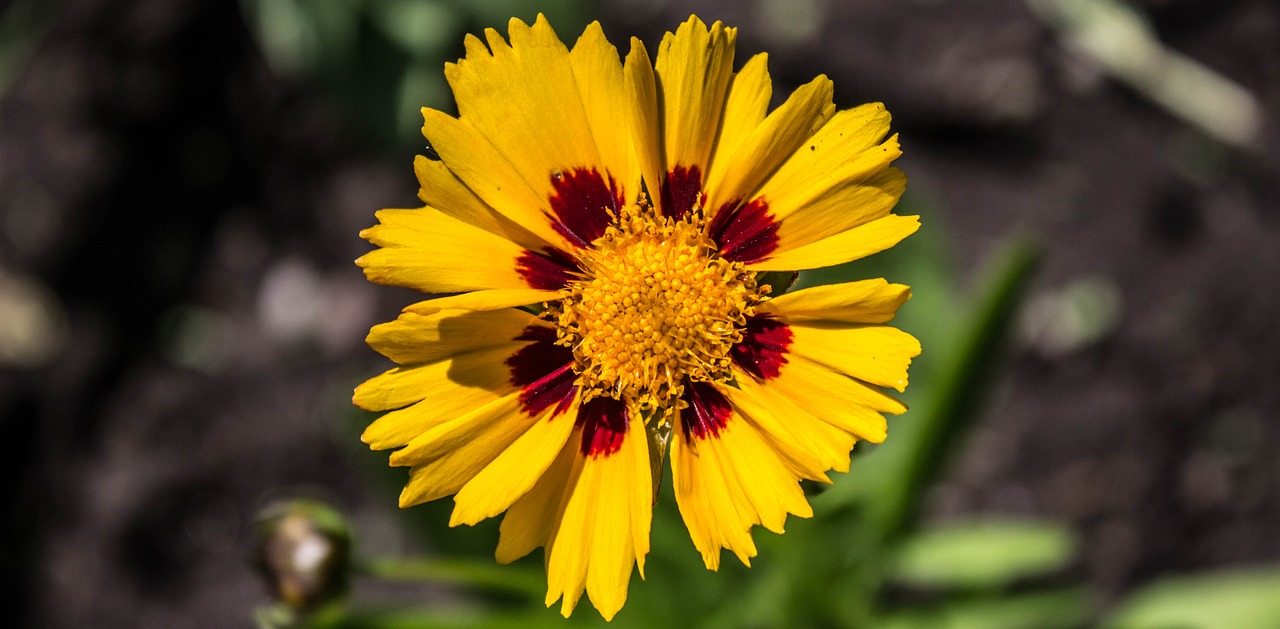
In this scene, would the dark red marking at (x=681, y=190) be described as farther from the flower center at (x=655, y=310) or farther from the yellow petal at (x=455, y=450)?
the yellow petal at (x=455, y=450)

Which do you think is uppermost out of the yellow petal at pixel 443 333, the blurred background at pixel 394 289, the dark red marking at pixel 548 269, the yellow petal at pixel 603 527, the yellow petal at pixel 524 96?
the blurred background at pixel 394 289

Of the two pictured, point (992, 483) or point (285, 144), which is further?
point (285, 144)

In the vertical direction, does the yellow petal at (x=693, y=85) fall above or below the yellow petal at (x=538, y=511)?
above

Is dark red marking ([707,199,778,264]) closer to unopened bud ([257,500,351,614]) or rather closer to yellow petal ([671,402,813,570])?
yellow petal ([671,402,813,570])

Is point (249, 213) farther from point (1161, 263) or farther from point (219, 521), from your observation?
point (1161, 263)

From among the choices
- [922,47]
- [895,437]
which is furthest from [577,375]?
[922,47]

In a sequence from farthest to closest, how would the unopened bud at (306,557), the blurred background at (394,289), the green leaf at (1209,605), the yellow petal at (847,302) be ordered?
the blurred background at (394,289) < the green leaf at (1209,605) < the unopened bud at (306,557) < the yellow petal at (847,302)

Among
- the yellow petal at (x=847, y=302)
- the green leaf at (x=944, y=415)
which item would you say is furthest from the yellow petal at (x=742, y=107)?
the green leaf at (x=944, y=415)
